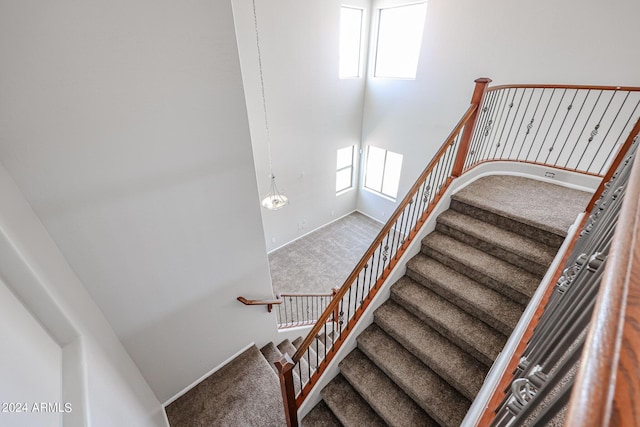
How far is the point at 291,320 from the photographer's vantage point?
17.8 ft

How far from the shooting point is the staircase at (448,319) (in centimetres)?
220

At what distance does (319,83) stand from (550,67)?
164 inches

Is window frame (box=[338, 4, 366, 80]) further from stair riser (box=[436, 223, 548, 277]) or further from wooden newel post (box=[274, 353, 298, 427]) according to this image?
wooden newel post (box=[274, 353, 298, 427])

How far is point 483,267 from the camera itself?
8.29 ft

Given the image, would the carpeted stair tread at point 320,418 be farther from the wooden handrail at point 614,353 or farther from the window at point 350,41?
the window at point 350,41

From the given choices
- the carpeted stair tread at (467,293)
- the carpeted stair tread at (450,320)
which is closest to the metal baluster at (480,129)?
the carpeted stair tread at (467,293)

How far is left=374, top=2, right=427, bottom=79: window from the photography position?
19.5 feet

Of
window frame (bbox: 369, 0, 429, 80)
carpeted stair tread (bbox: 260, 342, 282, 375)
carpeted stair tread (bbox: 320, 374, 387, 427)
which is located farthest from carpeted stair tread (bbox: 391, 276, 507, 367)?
window frame (bbox: 369, 0, 429, 80)

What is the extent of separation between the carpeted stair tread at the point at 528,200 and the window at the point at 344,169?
4.55m

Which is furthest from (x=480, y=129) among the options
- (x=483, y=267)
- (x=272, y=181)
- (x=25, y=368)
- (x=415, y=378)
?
(x=25, y=368)

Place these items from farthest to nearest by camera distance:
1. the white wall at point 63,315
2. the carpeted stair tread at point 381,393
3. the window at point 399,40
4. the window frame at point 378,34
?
1. the window at point 399,40
2. the window frame at point 378,34
3. the carpeted stair tread at point 381,393
4. the white wall at point 63,315

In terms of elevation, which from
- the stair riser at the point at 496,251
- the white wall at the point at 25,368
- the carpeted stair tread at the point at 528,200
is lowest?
the stair riser at the point at 496,251

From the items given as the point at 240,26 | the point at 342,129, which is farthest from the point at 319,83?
the point at 240,26

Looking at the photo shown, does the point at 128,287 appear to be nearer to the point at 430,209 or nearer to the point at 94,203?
the point at 94,203
